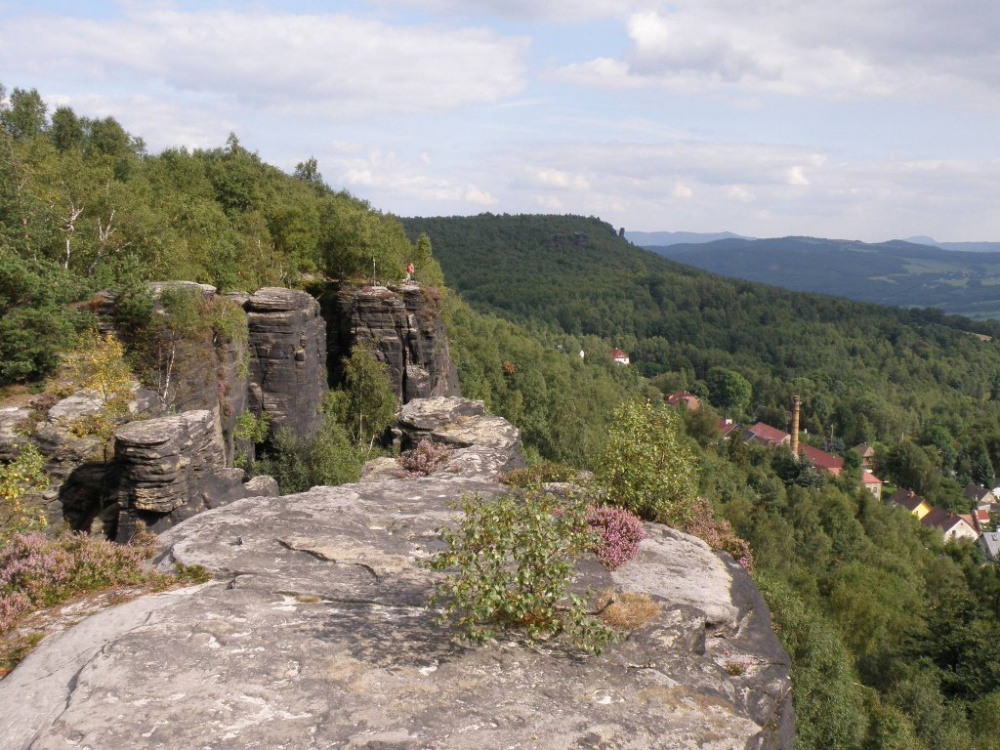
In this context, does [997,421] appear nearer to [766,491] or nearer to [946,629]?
[766,491]

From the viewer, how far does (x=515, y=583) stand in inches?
324

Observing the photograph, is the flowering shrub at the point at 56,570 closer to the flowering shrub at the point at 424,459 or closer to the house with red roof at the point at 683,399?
the flowering shrub at the point at 424,459

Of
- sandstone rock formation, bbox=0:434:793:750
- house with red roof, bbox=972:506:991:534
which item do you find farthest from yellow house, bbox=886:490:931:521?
sandstone rock formation, bbox=0:434:793:750

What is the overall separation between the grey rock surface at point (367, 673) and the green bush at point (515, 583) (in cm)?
27

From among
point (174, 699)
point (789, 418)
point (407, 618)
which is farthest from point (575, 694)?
point (789, 418)

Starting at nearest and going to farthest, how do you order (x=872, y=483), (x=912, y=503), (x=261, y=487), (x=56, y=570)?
(x=56, y=570)
(x=261, y=487)
(x=912, y=503)
(x=872, y=483)

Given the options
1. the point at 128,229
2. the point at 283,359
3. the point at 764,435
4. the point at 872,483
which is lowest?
the point at 872,483

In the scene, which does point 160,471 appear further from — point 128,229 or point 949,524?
point 949,524

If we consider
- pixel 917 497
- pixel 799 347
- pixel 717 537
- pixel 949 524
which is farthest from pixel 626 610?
pixel 799 347

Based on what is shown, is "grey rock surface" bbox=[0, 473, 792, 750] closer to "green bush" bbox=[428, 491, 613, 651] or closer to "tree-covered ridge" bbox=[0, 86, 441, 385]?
"green bush" bbox=[428, 491, 613, 651]

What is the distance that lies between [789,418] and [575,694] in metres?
139

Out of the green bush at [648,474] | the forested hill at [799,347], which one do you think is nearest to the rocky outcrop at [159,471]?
the green bush at [648,474]

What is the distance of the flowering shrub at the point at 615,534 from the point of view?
10.2m

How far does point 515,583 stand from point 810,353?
579ft
